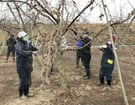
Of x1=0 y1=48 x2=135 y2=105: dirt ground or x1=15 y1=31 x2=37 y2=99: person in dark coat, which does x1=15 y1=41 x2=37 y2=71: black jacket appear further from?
x1=0 y1=48 x2=135 y2=105: dirt ground

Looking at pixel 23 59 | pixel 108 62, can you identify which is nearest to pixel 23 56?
pixel 23 59

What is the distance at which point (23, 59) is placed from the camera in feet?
32.5

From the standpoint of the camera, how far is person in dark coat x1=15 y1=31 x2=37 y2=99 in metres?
9.82

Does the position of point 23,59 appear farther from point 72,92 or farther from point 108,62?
point 108,62

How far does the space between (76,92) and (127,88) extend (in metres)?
1.77

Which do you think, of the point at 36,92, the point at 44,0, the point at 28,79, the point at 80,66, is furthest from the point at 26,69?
the point at 80,66

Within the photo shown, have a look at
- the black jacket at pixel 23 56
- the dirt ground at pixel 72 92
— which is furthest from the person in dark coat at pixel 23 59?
the dirt ground at pixel 72 92

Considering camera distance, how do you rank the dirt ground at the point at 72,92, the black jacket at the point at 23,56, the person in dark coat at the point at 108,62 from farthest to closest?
the person in dark coat at the point at 108,62
the black jacket at the point at 23,56
the dirt ground at the point at 72,92

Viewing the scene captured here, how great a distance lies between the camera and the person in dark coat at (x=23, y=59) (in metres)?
9.82

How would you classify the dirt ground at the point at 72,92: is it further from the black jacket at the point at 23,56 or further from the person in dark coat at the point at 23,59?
the black jacket at the point at 23,56

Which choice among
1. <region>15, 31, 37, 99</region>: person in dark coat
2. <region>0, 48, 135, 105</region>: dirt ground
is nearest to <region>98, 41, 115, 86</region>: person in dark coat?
<region>0, 48, 135, 105</region>: dirt ground

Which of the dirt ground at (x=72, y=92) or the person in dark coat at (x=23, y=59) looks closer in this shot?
the dirt ground at (x=72, y=92)

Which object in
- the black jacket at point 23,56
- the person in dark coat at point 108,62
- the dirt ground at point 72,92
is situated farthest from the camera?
the person in dark coat at point 108,62

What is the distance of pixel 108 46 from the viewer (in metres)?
11.2
